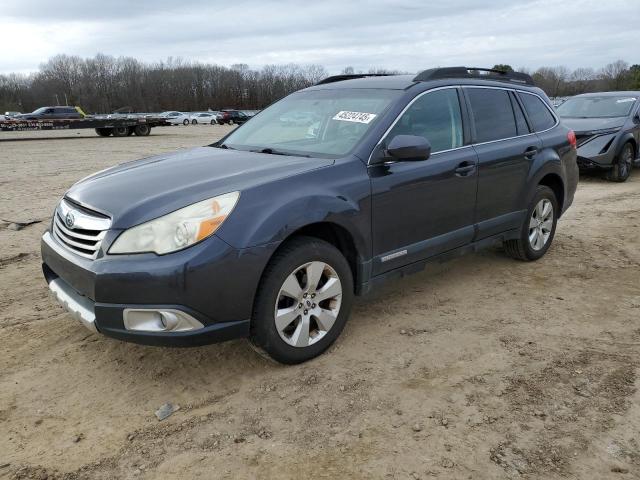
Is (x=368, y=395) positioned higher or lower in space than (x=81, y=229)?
lower

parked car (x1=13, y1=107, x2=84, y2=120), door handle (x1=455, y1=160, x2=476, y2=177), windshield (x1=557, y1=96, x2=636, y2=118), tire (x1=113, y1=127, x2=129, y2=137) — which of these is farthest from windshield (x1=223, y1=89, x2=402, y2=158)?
parked car (x1=13, y1=107, x2=84, y2=120)

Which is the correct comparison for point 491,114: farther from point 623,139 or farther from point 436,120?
point 623,139

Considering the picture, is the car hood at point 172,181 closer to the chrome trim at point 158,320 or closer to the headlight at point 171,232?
the headlight at point 171,232

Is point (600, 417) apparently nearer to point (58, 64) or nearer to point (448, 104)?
point (448, 104)

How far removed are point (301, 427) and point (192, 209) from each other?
129 centimetres

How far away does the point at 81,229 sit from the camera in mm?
3094

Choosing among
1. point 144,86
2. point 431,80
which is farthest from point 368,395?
point 144,86

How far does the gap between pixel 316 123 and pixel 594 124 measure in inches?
346

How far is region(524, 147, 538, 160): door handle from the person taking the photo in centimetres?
484

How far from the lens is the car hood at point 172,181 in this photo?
2926 mm

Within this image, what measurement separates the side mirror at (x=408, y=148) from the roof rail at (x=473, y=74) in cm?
83

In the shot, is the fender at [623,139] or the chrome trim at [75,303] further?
the fender at [623,139]

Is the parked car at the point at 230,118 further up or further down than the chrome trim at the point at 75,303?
further up

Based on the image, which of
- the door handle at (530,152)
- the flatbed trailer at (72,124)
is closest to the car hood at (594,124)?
the door handle at (530,152)
